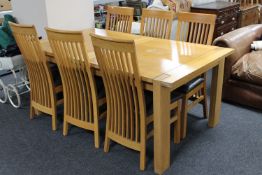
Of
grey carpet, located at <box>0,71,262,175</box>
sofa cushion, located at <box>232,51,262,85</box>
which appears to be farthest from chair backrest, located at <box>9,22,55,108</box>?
sofa cushion, located at <box>232,51,262,85</box>

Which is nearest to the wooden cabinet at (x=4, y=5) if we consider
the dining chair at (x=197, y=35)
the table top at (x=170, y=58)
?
the table top at (x=170, y=58)

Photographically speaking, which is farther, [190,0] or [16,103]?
[190,0]

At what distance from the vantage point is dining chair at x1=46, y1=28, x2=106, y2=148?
205 cm

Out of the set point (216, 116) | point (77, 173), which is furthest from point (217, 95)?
point (77, 173)

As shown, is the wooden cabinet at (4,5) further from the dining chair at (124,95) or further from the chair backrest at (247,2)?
the chair backrest at (247,2)

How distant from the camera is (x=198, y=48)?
2385mm

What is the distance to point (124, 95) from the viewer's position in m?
1.98

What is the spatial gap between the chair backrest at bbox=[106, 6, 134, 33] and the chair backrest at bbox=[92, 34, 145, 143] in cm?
141

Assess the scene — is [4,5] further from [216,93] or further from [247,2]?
[247,2]

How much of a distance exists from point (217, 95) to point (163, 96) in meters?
0.88

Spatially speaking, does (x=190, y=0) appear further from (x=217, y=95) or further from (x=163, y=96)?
(x=163, y=96)

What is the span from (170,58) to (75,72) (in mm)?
760

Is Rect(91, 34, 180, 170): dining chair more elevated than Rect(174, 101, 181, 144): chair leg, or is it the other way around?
Rect(91, 34, 180, 170): dining chair

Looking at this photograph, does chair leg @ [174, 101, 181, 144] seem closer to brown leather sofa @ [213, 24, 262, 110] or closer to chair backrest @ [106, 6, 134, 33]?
brown leather sofa @ [213, 24, 262, 110]
